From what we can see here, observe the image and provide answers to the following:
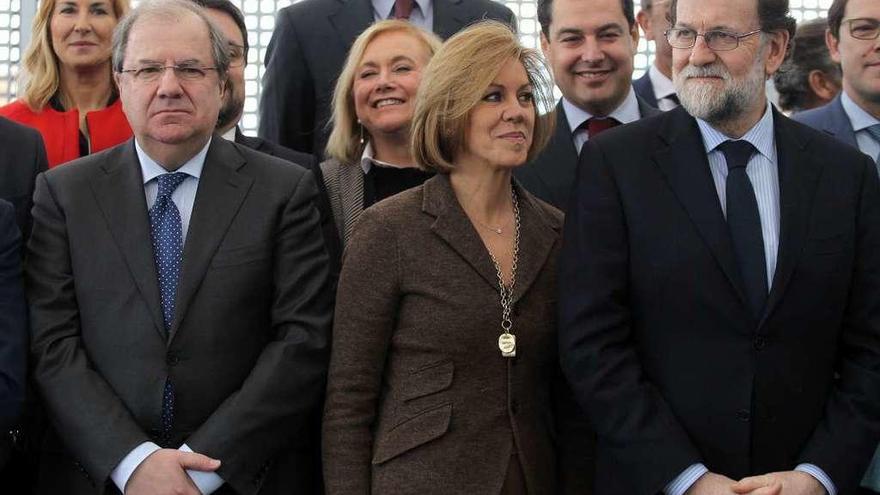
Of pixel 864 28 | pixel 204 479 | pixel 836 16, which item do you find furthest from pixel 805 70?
pixel 204 479

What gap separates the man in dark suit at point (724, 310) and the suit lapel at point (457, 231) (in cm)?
20

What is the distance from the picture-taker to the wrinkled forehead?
342 centimetres

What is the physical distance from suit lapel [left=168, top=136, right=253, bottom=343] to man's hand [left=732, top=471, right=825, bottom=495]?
1.38 m

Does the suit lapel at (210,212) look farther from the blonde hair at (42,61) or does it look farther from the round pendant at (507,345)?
the blonde hair at (42,61)

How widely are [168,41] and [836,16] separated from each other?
2.11 metres

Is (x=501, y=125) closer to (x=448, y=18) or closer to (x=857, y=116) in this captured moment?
(x=857, y=116)

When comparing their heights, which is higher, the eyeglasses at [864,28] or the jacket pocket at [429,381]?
the eyeglasses at [864,28]

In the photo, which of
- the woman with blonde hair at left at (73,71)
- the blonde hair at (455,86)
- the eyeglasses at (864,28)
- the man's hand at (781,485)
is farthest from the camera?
the woman with blonde hair at left at (73,71)

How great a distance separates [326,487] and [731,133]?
1315mm

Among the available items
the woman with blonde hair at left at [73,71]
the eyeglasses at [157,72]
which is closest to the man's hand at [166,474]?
the eyeglasses at [157,72]

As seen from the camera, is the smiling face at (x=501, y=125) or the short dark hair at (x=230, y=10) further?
the short dark hair at (x=230, y=10)

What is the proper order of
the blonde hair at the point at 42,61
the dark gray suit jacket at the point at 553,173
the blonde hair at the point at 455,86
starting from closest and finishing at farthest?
1. the blonde hair at the point at 455,86
2. the dark gray suit jacket at the point at 553,173
3. the blonde hair at the point at 42,61

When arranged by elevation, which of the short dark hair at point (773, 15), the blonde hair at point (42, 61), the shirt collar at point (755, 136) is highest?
the short dark hair at point (773, 15)

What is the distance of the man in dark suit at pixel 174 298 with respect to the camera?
3.19 m
